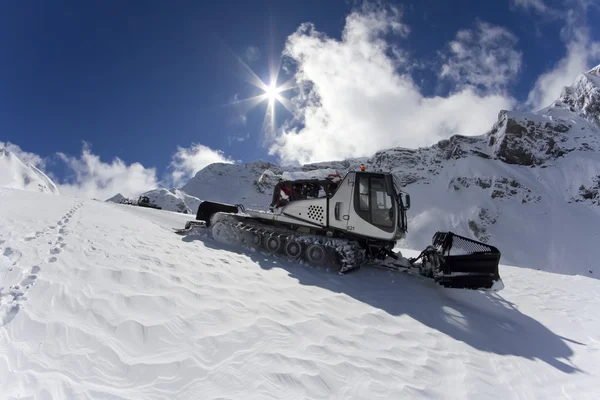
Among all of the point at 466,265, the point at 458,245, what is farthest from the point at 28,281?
the point at 458,245

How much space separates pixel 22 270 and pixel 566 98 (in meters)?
Result: 192

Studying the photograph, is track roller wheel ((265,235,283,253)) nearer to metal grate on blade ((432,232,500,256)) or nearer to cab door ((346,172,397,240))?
cab door ((346,172,397,240))

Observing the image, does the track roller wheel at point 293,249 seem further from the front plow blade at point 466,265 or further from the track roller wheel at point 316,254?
the front plow blade at point 466,265

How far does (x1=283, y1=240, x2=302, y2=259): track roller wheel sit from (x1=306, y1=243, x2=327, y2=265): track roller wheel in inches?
12.8

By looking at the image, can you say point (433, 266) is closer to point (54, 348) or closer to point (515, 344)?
point (515, 344)

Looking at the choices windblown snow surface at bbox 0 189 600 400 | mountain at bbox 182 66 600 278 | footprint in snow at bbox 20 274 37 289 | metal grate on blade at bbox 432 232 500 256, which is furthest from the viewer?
mountain at bbox 182 66 600 278

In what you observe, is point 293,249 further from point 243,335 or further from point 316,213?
point 243,335

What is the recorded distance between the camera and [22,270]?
411cm

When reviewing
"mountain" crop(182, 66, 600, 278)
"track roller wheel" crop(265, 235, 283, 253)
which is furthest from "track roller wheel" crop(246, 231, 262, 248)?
"mountain" crop(182, 66, 600, 278)

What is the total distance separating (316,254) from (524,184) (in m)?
127

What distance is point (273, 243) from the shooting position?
8867 mm

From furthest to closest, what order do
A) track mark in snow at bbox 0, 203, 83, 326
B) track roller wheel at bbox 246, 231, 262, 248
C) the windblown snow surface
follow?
track roller wheel at bbox 246, 231, 262, 248, track mark in snow at bbox 0, 203, 83, 326, the windblown snow surface

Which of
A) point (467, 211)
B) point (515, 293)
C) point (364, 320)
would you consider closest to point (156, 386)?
point (364, 320)

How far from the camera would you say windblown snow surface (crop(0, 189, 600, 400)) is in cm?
259
